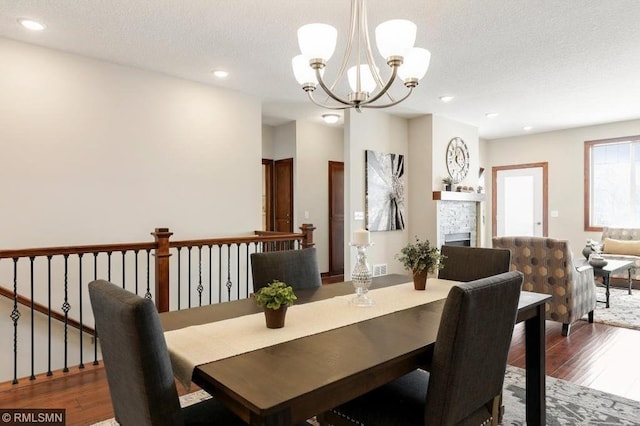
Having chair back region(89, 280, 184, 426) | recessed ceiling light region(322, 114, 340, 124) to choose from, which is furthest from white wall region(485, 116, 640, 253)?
chair back region(89, 280, 184, 426)

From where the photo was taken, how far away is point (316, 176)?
6.63 m

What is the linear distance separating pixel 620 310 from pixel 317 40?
4.97 metres

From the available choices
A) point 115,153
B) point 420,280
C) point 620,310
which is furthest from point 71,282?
point 620,310

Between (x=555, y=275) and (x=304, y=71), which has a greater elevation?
(x=304, y=71)

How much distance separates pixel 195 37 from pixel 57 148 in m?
1.54

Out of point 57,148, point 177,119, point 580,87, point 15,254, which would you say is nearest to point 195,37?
point 177,119

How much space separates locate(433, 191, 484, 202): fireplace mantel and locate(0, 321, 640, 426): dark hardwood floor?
2.32 meters

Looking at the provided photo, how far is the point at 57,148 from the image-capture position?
3393mm

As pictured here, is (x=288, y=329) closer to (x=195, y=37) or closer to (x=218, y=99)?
(x=195, y=37)

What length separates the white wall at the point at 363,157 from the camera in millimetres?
5281

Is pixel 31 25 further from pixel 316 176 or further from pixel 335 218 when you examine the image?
pixel 335 218

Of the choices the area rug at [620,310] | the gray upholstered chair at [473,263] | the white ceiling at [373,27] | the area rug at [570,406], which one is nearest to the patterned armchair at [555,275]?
the area rug at [620,310]

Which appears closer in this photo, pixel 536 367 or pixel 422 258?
pixel 536 367

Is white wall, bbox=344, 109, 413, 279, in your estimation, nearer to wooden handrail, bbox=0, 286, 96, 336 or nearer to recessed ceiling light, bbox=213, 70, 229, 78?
recessed ceiling light, bbox=213, 70, 229, 78
